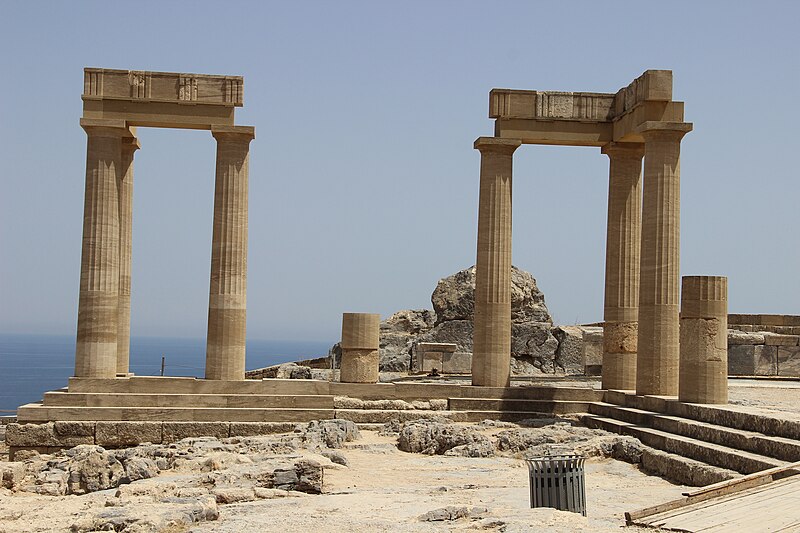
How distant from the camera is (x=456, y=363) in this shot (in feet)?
110

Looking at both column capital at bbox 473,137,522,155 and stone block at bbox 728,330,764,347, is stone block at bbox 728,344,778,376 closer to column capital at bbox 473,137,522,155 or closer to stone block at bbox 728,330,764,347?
stone block at bbox 728,330,764,347

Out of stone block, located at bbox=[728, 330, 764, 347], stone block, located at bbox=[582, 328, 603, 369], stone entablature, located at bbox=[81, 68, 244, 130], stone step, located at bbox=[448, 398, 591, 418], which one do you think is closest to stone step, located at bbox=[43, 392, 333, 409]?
stone step, located at bbox=[448, 398, 591, 418]

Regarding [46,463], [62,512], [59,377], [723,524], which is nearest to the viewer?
[723,524]

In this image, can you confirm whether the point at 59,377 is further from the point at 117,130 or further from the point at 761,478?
the point at 761,478

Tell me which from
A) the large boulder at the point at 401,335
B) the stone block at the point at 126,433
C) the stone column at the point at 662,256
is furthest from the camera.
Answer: the large boulder at the point at 401,335

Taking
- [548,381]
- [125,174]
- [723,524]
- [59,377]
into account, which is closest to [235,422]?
[125,174]

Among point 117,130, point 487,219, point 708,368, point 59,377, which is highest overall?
point 117,130

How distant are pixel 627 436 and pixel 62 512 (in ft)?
36.4

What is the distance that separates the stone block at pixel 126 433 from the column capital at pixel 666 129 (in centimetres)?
1252

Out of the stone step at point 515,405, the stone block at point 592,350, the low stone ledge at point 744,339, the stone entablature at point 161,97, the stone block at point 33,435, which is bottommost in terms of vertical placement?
the stone block at point 33,435

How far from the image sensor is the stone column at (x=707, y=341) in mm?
19984

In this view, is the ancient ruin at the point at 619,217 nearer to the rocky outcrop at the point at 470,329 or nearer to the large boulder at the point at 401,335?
the rocky outcrop at the point at 470,329

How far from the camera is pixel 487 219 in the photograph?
80.8 feet

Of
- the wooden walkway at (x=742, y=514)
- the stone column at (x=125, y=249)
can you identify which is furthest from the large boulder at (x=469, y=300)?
the wooden walkway at (x=742, y=514)
